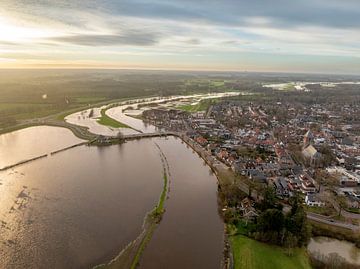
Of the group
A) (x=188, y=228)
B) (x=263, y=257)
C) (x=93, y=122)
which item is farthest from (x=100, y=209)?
(x=93, y=122)

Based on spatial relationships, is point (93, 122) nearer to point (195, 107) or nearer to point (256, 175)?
point (195, 107)

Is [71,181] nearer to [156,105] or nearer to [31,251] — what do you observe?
[31,251]

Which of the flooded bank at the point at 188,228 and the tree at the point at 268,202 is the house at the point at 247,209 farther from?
the flooded bank at the point at 188,228

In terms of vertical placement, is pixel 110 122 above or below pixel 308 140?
above

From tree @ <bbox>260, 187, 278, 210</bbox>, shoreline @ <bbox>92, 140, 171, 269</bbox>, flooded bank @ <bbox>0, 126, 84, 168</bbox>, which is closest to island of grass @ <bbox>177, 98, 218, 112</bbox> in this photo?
flooded bank @ <bbox>0, 126, 84, 168</bbox>

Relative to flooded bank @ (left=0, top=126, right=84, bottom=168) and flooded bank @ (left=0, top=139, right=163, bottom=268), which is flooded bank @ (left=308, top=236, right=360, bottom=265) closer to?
flooded bank @ (left=0, top=139, right=163, bottom=268)

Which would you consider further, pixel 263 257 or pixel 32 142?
pixel 32 142

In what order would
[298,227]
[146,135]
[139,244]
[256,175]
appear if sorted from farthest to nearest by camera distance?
[146,135] < [256,175] < [298,227] < [139,244]
